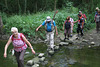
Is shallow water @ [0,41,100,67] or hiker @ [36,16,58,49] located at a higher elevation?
hiker @ [36,16,58,49]

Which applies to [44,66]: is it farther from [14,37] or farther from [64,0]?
[64,0]

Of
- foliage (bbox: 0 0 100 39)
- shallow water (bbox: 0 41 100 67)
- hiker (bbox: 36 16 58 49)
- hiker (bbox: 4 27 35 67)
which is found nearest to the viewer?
hiker (bbox: 4 27 35 67)

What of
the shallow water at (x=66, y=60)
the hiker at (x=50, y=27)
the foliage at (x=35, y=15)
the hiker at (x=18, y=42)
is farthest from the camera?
the foliage at (x=35, y=15)

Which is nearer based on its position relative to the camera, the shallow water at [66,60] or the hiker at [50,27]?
the shallow water at [66,60]

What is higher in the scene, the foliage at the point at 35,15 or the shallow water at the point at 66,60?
the foliage at the point at 35,15

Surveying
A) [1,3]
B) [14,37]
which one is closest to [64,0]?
[1,3]

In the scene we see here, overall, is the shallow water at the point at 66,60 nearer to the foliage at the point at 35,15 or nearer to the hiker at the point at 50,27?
the hiker at the point at 50,27

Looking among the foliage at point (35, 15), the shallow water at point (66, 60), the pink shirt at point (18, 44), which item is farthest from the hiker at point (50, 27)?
the foliage at point (35, 15)

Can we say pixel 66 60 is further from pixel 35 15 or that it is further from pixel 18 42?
pixel 35 15

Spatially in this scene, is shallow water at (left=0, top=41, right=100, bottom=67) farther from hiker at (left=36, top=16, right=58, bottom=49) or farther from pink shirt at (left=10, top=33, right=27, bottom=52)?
pink shirt at (left=10, top=33, right=27, bottom=52)

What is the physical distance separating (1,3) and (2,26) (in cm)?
892

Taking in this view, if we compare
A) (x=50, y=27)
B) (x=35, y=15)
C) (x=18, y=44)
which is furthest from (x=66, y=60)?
(x=35, y=15)

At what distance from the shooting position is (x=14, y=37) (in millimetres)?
4656

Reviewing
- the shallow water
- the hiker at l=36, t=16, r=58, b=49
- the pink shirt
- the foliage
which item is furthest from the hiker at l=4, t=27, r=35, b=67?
the foliage
